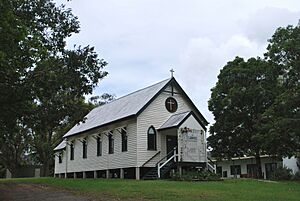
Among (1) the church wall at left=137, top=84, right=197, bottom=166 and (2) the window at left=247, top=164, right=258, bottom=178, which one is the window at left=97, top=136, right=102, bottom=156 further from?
(2) the window at left=247, top=164, right=258, bottom=178

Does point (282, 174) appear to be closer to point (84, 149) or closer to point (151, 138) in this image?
point (151, 138)

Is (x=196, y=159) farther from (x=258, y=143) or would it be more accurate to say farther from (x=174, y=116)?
(x=258, y=143)

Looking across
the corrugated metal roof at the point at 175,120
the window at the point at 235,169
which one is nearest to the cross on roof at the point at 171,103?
the corrugated metal roof at the point at 175,120

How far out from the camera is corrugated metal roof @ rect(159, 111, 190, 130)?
29.7 m

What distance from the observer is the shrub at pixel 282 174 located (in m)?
36.9

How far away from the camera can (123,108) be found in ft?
112

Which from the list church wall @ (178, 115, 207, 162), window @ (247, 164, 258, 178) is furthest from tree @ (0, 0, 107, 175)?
window @ (247, 164, 258, 178)

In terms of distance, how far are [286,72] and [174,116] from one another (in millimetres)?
9565

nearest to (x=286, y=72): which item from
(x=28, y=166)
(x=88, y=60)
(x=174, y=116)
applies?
(x=174, y=116)

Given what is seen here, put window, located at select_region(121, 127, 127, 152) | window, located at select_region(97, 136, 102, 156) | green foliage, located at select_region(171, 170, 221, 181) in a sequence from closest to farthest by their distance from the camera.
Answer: green foliage, located at select_region(171, 170, 221, 181), window, located at select_region(121, 127, 127, 152), window, located at select_region(97, 136, 102, 156)

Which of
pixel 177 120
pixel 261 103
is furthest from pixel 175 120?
pixel 261 103

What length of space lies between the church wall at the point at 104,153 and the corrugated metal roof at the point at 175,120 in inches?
92.9

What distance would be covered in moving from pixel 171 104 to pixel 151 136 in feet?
10.2

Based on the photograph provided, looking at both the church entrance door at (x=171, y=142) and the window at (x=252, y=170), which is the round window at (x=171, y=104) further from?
the window at (x=252, y=170)
